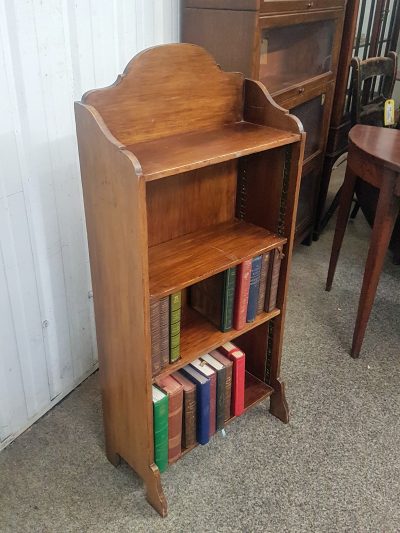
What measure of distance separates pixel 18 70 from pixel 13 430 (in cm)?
110

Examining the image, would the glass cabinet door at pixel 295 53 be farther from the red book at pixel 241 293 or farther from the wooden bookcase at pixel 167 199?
the red book at pixel 241 293

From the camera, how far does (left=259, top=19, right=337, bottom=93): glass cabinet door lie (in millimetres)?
1855

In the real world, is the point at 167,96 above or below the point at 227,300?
above

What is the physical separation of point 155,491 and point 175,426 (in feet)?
0.59

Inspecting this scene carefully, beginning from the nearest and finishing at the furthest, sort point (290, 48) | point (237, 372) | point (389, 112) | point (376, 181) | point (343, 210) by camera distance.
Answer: point (237, 372)
point (376, 181)
point (290, 48)
point (343, 210)
point (389, 112)

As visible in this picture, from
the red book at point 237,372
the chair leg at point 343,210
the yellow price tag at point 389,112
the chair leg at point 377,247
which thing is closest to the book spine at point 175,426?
the red book at point 237,372

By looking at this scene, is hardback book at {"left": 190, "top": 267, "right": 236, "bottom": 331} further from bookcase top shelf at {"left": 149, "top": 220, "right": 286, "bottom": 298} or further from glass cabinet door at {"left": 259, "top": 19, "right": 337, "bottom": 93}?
glass cabinet door at {"left": 259, "top": 19, "right": 337, "bottom": 93}

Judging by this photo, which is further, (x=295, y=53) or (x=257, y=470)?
(x=295, y=53)

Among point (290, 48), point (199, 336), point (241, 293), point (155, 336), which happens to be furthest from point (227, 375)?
point (290, 48)

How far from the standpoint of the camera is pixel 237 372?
5.06ft

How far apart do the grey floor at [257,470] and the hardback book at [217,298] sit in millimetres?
460

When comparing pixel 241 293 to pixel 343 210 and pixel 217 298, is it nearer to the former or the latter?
pixel 217 298

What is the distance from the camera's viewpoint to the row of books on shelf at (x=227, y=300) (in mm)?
1258

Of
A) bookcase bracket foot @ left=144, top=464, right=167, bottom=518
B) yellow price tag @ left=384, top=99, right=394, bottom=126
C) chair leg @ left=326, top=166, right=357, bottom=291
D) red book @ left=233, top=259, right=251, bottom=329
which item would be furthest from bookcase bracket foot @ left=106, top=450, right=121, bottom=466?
yellow price tag @ left=384, top=99, right=394, bottom=126
